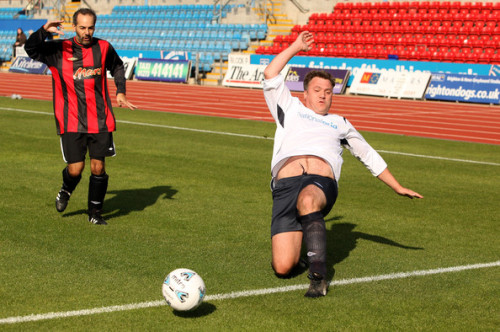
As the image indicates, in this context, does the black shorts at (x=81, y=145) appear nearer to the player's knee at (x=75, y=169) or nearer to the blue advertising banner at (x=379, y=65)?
the player's knee at (x=75, y=169)

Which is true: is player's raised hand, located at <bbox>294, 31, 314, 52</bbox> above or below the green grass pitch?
above

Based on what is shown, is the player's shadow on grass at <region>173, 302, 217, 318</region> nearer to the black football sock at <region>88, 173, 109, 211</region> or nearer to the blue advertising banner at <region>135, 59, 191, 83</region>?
the black football sock at <region>88, 173, 109, 211</region>

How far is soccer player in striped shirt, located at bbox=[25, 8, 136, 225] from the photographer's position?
24.2 feet

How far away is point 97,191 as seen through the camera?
7.45 meters

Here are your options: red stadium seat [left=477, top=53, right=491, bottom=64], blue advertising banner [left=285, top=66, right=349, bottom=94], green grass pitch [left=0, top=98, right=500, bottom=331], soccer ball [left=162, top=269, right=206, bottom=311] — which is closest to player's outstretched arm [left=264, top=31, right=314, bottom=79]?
green grass pitch [left=0, top=98, right=500, bottom=331]

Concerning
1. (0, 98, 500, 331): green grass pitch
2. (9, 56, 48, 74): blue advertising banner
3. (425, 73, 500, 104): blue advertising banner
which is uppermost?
(0, 98, 500, 331): green grass pitch

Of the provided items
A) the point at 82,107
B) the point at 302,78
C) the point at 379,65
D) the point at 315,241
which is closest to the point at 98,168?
the point at 82,107

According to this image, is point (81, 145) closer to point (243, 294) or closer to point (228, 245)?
point (228, 245)

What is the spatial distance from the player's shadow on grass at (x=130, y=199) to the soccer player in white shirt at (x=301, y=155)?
101 inches

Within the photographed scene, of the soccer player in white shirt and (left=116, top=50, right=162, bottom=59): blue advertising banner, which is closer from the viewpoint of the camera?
the soccer player in white shirt

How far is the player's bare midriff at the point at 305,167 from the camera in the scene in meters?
5.83

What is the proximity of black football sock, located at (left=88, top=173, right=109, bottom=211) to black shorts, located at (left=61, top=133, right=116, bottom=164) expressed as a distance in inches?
8.2

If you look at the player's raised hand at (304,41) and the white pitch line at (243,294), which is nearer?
the white pitch line at (243,294)

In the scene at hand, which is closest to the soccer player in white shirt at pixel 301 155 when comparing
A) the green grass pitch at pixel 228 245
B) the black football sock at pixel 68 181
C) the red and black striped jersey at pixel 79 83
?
the green grass pitch at pixel 228 245
